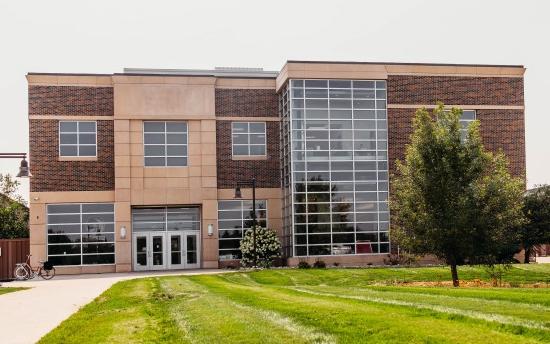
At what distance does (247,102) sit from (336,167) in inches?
258

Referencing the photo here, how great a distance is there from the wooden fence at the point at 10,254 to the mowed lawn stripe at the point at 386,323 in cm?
3150

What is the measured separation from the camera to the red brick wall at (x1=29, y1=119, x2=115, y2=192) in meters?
42.9

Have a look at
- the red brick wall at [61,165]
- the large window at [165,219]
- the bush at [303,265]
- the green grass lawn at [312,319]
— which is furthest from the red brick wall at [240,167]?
the green grass lawn at [312,319]

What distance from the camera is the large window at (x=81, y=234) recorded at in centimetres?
4278

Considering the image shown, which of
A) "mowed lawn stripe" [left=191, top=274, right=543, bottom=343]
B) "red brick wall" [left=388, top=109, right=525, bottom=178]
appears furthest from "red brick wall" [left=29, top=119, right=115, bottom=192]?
"mowed lawn stripe" [left=191, top=274, right=543, bottom=343]

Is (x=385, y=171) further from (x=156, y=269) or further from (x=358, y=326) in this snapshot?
(x=358, y=326)

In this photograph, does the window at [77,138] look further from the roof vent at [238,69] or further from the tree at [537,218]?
the tree at [537,218]

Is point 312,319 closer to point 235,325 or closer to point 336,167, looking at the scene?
point 235,325

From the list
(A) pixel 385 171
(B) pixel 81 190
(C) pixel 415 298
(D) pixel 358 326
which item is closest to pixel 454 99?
(A) pixel 385 171

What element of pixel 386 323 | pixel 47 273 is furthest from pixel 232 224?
pixel 386 323

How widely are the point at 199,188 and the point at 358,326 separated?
1323 inches

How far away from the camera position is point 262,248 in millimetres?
42250

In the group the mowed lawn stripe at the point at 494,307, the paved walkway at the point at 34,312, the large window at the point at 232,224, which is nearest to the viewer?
the mowed lawn stripe at the point at 494,307

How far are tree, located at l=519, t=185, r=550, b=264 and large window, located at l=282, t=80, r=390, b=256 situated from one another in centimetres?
757
